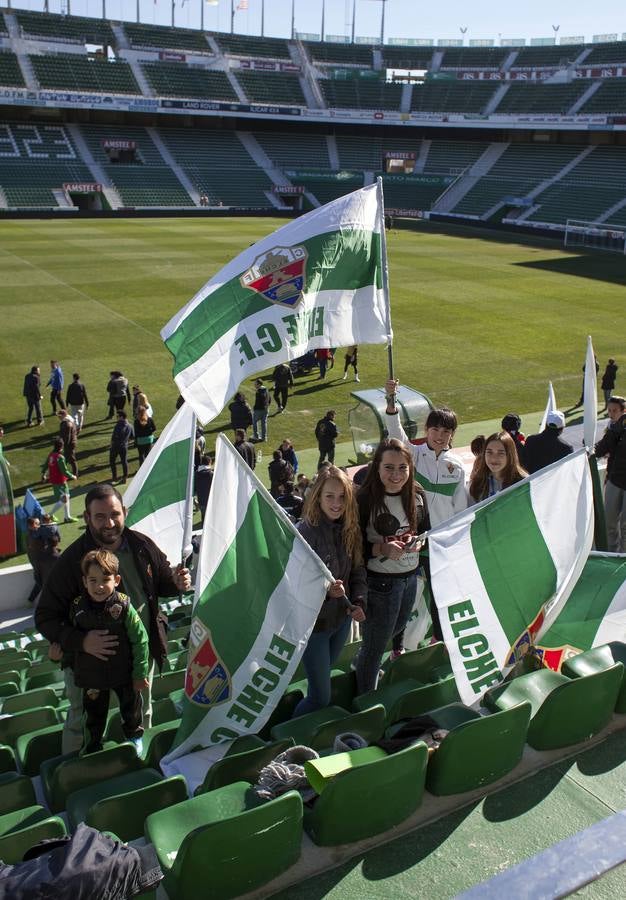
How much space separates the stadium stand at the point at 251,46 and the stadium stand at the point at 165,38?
1677 mm

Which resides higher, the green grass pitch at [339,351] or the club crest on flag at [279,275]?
the club crest on flag at [279,275]

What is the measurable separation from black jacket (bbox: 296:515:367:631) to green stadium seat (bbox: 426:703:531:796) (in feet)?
2.78

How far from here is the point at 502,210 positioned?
172 feet

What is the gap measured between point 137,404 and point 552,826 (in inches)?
410

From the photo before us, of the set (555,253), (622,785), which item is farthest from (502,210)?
(622,785)

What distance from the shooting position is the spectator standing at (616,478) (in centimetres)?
834

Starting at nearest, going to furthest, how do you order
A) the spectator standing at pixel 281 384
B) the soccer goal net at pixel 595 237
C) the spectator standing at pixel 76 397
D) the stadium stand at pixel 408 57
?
the spectator standing at pixel 76 397 < the spectator standing at pixel 281 384 < the soccer goal net at pixel 595 237 < the stadium stand at pixel 408 57

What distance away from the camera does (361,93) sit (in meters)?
64.4

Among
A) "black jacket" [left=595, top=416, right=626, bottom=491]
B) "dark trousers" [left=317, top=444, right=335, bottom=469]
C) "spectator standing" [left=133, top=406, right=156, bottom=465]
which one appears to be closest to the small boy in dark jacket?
"black jacket" [left=595, top=416, right=626, bottom=491]

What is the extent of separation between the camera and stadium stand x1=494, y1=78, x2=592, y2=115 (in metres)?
57.2

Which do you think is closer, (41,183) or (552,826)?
(552,826)

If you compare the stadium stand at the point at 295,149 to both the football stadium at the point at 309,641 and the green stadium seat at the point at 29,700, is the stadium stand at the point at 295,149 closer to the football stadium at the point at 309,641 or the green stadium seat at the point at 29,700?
the football stadium at the point at 309,641

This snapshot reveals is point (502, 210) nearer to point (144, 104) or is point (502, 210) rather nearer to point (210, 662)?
point (144, 104)

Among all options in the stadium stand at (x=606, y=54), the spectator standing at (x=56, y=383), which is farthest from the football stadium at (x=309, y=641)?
the stadium stand at (x=606, y=54)
